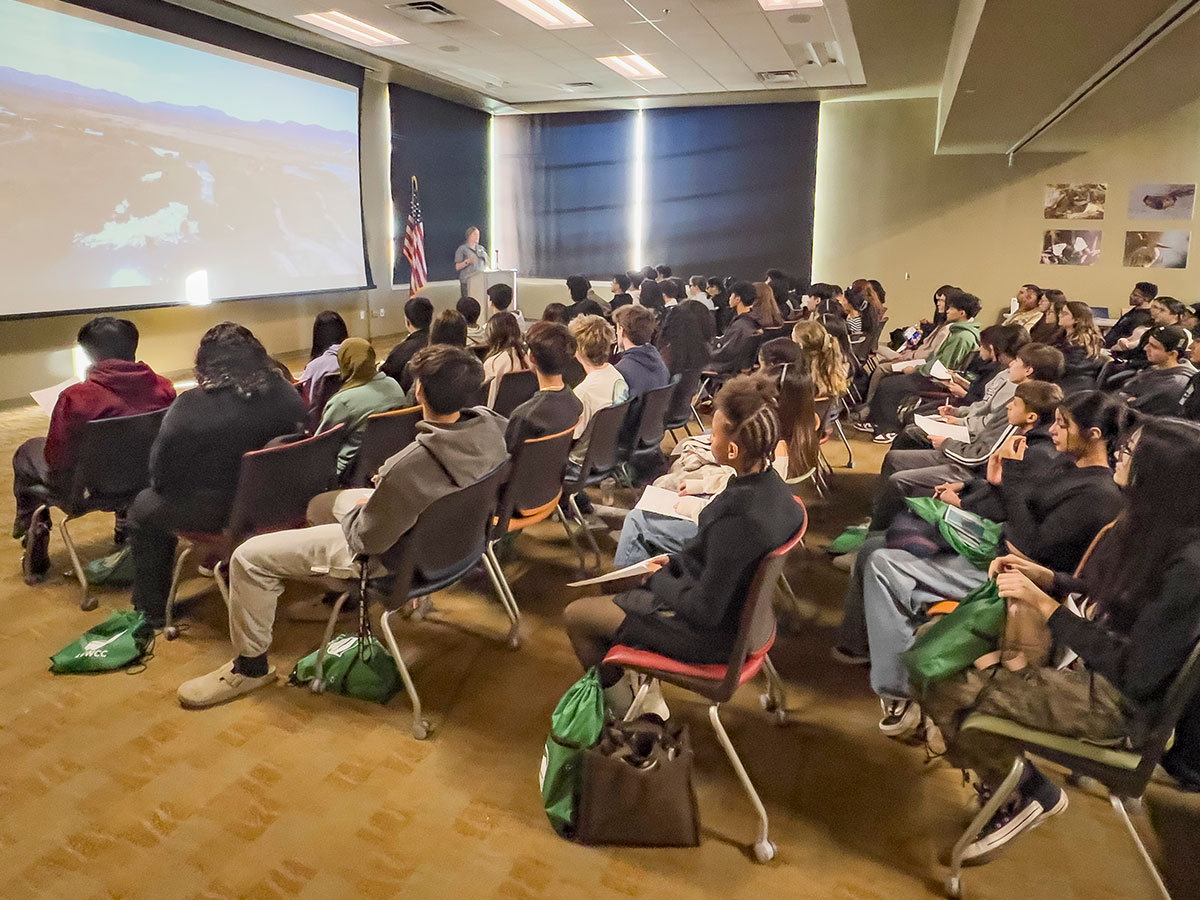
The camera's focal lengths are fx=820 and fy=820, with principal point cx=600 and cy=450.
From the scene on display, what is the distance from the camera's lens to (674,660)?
2158 mm

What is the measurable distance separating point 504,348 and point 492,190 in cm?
959

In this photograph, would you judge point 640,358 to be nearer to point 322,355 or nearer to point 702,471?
point 702,471

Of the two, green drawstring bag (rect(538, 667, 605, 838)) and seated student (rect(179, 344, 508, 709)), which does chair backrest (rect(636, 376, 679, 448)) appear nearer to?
seated student (rect(179, 344, 508, 709))

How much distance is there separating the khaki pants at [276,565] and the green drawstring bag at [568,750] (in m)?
0.83

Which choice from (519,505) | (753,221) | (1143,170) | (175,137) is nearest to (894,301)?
(753,221)

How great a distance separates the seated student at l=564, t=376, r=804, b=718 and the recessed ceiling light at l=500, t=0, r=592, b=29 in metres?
5.87

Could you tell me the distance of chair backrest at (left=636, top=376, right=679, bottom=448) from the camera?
4.24 metres

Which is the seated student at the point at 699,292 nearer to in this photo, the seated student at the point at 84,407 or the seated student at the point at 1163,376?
the seated student at the point at 1163,376

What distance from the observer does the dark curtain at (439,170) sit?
10938mm

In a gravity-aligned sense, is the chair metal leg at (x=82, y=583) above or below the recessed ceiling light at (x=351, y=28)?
below

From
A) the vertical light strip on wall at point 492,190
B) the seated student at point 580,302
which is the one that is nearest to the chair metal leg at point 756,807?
the seated student at point 580,302

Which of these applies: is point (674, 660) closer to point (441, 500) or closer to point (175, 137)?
point (441, 500)

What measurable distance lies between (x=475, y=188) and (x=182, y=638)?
10.7 m

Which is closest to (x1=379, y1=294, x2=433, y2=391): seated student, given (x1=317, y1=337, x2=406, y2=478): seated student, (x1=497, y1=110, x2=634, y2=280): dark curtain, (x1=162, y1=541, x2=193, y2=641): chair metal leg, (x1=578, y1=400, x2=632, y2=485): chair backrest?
(x1=317, y1=337, x2=406, y2=478): seated student
